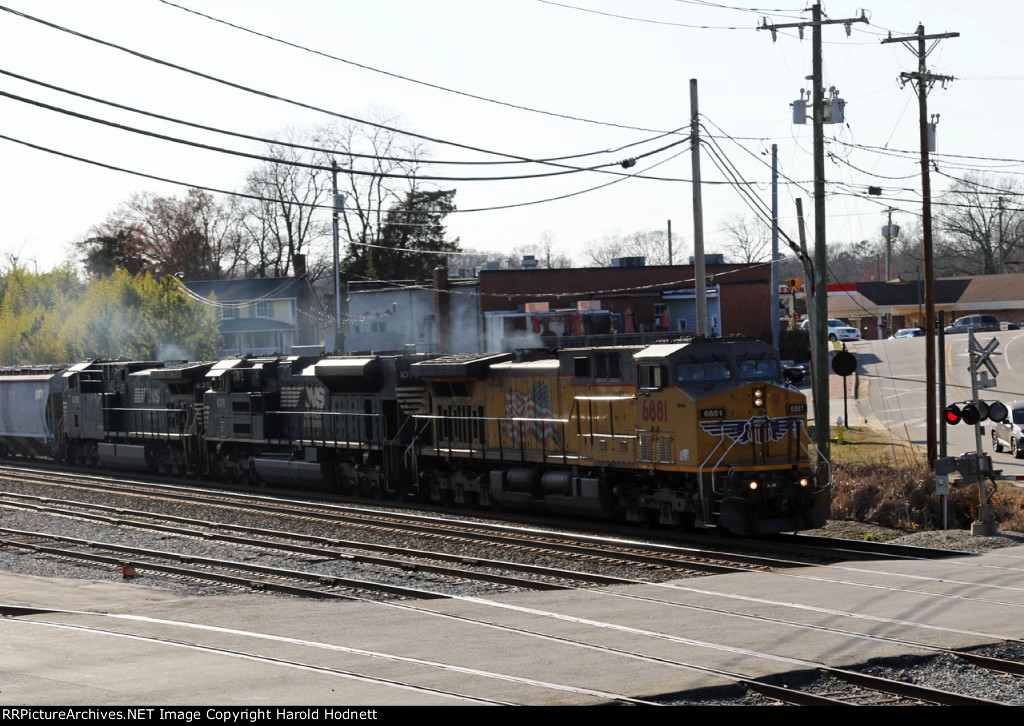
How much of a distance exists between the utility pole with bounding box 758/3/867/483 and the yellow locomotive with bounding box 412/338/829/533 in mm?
3401

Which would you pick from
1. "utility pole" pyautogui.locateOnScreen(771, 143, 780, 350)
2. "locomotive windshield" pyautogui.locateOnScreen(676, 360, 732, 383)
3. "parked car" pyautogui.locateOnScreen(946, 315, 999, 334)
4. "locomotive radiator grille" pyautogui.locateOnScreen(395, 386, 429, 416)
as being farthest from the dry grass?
"parked car" pyautogui.locateOnScreen(946, 315, 999, 334)

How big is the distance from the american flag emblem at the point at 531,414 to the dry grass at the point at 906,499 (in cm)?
622

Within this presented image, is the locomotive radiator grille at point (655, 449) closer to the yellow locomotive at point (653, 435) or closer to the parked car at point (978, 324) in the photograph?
the yellow locomotive at point (653, 435)

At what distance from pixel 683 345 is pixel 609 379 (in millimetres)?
1830

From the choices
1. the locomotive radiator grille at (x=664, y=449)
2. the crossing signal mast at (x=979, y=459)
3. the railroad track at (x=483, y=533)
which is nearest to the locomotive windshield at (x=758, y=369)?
the locomotive radiator grille at (x=664, y=449)

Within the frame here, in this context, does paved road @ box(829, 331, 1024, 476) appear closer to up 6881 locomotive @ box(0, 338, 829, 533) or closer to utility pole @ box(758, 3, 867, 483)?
utility pole @ box(758, 3, 867, 483)

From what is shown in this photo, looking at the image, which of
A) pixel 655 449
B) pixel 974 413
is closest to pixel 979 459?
pixel 974 413

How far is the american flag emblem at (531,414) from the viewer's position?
21.5 metres

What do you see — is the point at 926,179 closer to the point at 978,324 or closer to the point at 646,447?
the point at 646,447

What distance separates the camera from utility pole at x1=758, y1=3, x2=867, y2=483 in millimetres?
22719

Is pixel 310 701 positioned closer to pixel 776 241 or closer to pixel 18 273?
pixel 776 241

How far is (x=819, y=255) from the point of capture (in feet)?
76.2

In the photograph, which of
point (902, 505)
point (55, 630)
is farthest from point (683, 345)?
point (55, 630)

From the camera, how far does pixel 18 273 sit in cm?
7750
